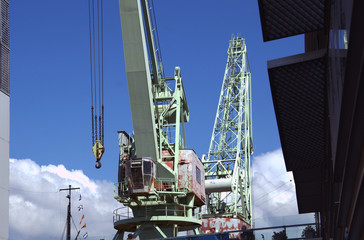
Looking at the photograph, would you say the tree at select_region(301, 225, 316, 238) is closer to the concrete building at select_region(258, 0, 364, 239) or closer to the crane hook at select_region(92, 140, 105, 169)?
the concrete building at select_region(258, 0, 364, 239)

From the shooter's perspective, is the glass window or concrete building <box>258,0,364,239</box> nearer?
concrete building <box>258,0,364,239</box>

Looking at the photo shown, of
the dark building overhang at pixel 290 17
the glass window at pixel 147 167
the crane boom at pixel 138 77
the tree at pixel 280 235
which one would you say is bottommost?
the tree at pixel 280 235

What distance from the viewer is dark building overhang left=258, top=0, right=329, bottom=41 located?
932 centimetres

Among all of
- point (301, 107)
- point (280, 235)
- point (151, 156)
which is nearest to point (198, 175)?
point (151, 156)

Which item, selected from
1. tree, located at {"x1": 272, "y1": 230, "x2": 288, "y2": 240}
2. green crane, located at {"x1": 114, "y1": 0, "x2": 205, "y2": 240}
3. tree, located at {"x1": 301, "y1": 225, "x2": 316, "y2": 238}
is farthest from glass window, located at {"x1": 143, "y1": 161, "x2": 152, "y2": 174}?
tree, located at {"x1": 272, "y1": 230, "x2": 288, "y2": 240}

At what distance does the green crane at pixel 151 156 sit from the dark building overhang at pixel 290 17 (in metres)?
29.3

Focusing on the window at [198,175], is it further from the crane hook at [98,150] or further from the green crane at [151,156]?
the crane hook at [98,150]

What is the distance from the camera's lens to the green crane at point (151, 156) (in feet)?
130

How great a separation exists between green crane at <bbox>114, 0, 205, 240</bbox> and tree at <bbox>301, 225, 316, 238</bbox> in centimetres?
1833

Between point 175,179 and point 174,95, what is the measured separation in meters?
7.37

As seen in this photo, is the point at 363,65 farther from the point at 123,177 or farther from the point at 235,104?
the point at 235,104

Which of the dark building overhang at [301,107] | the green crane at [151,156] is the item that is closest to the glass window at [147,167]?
the green crane at [151,156]

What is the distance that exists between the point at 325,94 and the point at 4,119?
15.6 m

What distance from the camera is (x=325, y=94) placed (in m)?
11.3
